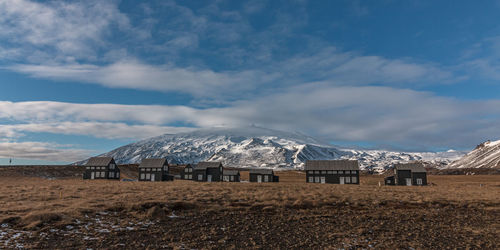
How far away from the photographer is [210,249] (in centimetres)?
1405

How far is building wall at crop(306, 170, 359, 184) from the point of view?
7975cm

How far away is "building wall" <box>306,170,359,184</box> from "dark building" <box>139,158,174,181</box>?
1643 inches

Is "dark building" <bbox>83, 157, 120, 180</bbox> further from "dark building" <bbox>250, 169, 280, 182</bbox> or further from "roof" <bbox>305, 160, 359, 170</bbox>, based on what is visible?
"roof" <bbox>305, 160, 359, 170</bbox>

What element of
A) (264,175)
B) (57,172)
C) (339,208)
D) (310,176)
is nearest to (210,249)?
(339,208)

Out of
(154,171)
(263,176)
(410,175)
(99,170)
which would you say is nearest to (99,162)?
(99,170)

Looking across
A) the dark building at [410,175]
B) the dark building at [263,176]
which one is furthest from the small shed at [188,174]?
the dark building at [410,175]

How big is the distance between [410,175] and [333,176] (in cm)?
1930

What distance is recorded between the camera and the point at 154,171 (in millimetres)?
87250

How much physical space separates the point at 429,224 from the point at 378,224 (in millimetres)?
3786

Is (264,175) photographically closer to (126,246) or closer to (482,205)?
(482,205)

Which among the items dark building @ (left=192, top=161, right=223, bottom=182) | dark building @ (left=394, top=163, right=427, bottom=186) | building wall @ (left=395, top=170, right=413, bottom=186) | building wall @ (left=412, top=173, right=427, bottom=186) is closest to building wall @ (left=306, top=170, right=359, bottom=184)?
building wall @ (left=395, top=170, right=413, bottom=186)

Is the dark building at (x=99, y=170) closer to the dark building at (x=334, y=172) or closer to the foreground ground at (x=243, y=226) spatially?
the dark building at (x=334, y=172)

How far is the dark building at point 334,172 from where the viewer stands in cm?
8000

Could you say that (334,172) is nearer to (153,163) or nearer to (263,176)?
(263,176)
